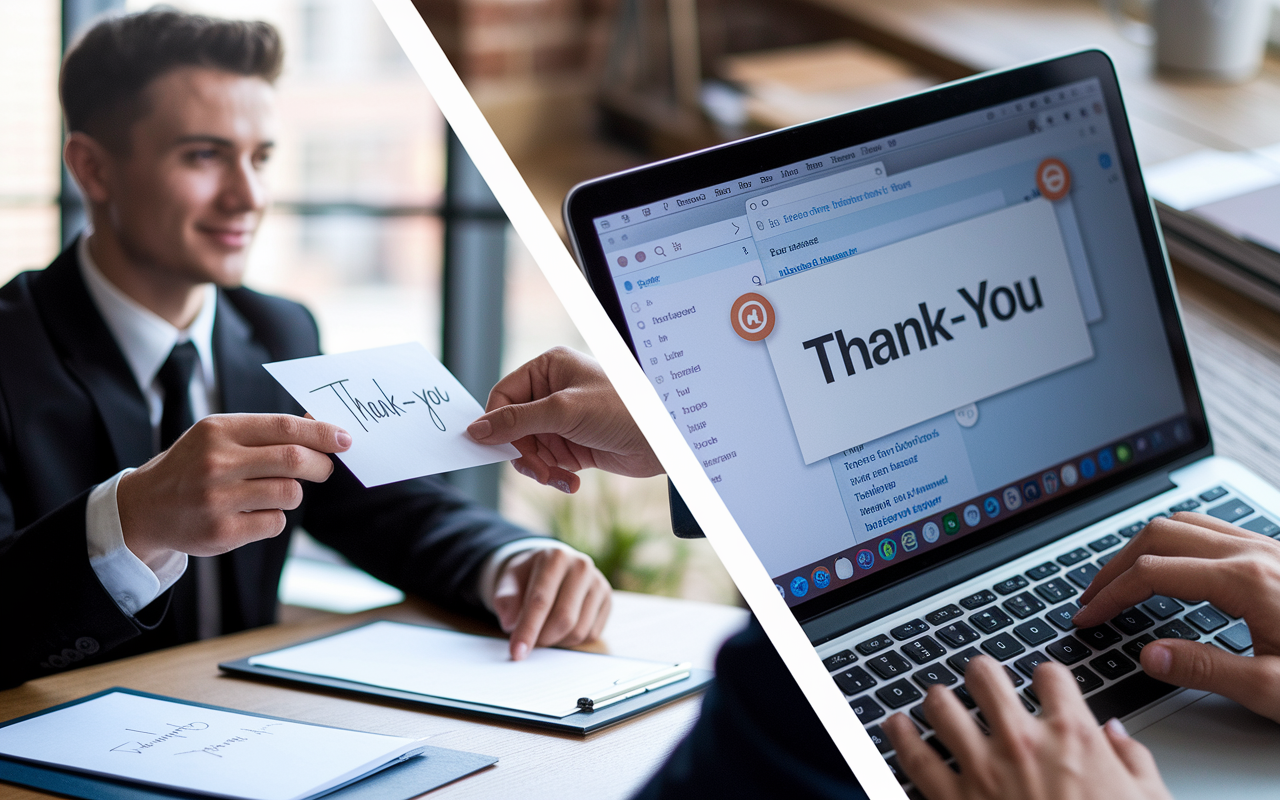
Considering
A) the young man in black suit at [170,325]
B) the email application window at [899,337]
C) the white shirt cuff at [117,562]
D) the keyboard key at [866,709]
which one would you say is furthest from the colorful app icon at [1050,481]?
the white shirt cuff at [117,562]

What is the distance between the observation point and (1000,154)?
0.61m

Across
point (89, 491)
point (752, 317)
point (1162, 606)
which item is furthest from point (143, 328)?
point (1162, 606)

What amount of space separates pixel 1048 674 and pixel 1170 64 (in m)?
1.15

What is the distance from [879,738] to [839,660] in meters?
0.05

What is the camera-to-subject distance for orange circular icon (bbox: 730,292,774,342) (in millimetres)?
508

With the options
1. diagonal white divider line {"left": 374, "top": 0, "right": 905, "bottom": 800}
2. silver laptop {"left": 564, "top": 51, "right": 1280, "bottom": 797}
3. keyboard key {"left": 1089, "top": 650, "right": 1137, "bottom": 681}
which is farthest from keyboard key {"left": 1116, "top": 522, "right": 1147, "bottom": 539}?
diagonal white divider line {"left": 374, "top": 0, "right": 905, "bottom": 800}

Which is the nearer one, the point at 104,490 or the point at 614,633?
the point at 104,490

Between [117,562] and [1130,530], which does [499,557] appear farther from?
[1130,530]

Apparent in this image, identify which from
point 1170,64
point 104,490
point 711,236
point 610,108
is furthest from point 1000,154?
point 610,108

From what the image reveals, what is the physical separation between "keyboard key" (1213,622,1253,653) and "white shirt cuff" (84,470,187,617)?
1.79 feet

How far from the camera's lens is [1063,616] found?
55cm

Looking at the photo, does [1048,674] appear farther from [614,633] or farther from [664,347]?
[614,633]

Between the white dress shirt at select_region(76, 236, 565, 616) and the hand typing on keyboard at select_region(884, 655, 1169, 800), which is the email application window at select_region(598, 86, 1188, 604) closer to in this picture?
the hand typing on keyboard at select_region(884, 655, 1169, 800)

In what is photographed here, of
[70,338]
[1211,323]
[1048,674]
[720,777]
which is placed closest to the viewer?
[720,777]
